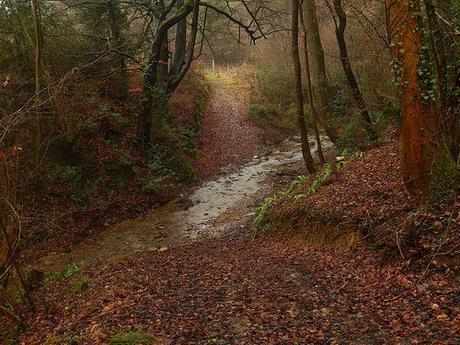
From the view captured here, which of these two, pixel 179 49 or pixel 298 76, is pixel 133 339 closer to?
pixel 298 76

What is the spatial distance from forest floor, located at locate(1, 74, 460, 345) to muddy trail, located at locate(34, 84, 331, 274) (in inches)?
2.9

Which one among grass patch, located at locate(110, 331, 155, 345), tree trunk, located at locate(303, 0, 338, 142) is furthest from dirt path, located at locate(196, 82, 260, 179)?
grass patch, located at locate(110, 331, 155, 345)

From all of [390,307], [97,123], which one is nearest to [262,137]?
[97,123]

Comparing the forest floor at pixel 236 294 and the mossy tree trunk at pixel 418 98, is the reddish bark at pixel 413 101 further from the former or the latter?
the forest floor at pixel 236 294

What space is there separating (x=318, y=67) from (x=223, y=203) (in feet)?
18.7

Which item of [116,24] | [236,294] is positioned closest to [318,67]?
[116,24]

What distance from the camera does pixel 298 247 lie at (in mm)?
8141

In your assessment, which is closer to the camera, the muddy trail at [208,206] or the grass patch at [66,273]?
the grass patch at [66,273]

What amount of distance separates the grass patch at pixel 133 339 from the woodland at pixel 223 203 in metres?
0.02

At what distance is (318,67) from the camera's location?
1477 centimetres

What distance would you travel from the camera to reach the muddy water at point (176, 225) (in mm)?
10617

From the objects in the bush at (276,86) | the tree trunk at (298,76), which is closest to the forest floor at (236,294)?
the tree trunk at (298,76)

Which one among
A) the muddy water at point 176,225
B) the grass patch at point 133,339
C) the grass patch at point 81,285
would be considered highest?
the grass patch at point 133,339

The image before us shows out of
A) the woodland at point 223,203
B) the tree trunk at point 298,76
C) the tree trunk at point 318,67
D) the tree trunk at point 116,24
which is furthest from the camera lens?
the tree trunk at point 116,24
